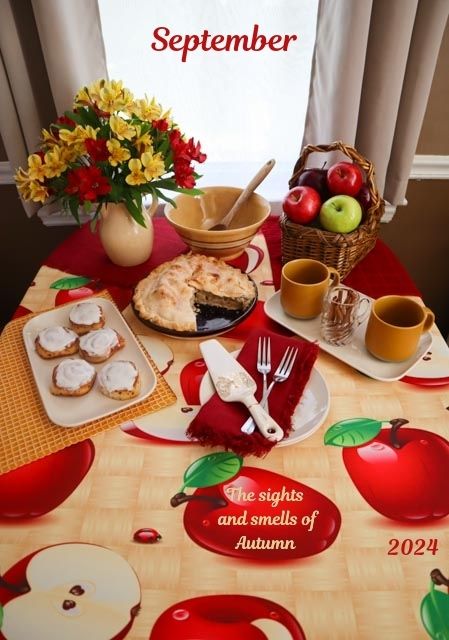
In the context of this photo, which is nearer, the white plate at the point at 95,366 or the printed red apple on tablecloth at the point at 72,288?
the white plate at the point at 95,366

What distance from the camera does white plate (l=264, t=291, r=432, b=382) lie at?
36.7 inches

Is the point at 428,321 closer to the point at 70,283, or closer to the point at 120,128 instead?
the point at 120,128

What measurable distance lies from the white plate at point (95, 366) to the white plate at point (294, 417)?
5 cm

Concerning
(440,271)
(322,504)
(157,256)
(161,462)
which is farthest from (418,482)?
(440,271)

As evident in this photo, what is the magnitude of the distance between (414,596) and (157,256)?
999mm

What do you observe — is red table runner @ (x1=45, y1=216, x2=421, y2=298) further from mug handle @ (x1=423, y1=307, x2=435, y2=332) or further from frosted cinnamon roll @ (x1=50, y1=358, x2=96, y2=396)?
frosted cinnamon roll @ (x1=50, y1=358, x2=96, y2=396)

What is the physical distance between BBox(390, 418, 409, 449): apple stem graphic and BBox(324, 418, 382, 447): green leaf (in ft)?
0.07

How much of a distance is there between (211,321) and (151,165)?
365 mm

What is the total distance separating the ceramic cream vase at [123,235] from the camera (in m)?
1.21

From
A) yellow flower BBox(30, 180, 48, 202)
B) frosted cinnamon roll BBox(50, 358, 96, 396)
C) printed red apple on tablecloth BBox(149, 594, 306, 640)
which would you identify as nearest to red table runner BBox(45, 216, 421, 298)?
yellow flower BBox(30, 180, 48, 202)

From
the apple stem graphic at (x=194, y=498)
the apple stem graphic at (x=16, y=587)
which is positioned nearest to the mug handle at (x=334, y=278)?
the apple stem graphic at (x=194, y=498)

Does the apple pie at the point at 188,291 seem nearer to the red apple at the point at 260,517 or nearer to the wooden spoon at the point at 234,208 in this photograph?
the wooden spoon at the point at 234,208

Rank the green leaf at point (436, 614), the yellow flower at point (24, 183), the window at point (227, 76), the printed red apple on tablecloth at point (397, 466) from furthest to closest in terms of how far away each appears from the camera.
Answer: the window at point (227, 76) < the yellow flower at point (24, 183) < the printed red apple on tablecloth at point (397, 466) < the green leaf at point (436, 614)

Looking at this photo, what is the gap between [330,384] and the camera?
93 centimetres
